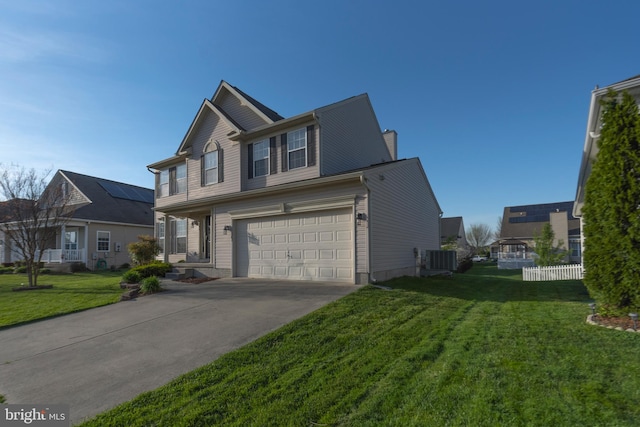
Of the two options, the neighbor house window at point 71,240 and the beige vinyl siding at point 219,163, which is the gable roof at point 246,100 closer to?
the beige vinyl siding at point 219,163

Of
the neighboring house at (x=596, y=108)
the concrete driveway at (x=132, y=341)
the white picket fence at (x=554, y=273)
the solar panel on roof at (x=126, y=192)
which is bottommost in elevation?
the white picket fence at (x=554, y=273)

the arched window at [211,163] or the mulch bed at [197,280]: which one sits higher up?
the arched window at [211,163]

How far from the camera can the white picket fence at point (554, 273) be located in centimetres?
1448

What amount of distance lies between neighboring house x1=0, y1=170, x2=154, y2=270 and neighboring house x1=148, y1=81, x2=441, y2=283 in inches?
298

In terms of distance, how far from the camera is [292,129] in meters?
12.5

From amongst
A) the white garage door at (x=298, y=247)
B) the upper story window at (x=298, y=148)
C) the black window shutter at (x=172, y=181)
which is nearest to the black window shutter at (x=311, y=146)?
the upper story window at (x=298, y=148)

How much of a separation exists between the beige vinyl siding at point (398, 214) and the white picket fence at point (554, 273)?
479 cm

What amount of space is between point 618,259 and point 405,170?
7959 mm

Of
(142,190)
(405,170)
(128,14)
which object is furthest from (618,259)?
(142,190)

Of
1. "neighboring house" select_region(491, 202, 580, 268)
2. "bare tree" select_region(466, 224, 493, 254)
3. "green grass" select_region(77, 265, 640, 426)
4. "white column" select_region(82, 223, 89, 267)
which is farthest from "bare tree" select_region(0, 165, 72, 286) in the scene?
"bare tree" select_region(466, 224, 493, 254)

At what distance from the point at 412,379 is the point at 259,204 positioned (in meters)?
9.17

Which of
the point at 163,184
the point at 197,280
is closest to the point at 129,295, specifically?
the point at 197,280

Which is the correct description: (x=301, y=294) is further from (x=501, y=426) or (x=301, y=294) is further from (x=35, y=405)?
(x=501, y=426)

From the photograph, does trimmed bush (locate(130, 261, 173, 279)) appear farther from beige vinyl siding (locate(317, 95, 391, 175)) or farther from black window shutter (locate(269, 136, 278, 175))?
beige vinyl siding (locate(317, 95, 391, 175))
